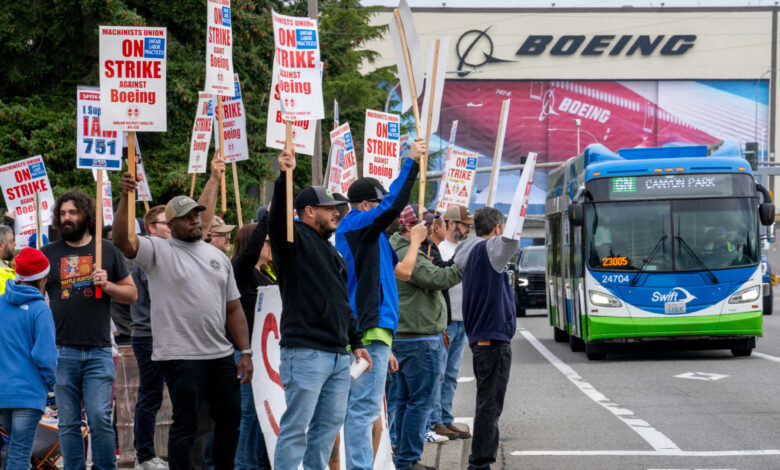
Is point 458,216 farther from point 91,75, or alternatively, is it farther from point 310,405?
point 91,75

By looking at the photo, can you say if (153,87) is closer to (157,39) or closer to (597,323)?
(157,39)

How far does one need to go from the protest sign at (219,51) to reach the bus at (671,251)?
8.52 meters

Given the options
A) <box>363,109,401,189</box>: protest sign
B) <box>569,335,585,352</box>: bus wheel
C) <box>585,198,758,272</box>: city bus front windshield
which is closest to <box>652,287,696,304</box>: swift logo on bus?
<box>585,198,758,272</box>: city bus front windshield

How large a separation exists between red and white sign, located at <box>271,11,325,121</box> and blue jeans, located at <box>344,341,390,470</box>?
151 cm

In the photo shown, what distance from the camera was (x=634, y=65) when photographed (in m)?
92.1

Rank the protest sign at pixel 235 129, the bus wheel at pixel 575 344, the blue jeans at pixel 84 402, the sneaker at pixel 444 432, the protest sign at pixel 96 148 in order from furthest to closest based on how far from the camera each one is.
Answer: the bus wheel at pixel 575 344
the protest sign at pixel 235 129
the sneaker at pixel 444 432
the protest sign at pixel 96 148
the blue jeans at pixel 84 402

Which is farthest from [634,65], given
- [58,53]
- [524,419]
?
[524,419]

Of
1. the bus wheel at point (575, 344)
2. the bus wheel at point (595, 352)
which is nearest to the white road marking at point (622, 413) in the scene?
the bus wheel at point (595, 352)

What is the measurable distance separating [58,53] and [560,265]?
13197mm

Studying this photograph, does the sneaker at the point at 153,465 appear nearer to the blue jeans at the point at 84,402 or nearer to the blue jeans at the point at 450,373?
the blue jeans at the point at 84,402

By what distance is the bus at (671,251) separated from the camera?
17.5m

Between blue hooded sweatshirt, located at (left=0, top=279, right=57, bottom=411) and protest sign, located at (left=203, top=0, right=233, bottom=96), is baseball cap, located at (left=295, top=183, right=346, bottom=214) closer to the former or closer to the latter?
blue hooded sweatshirt, located at (left=0, top=279, right=57, bottom=411)

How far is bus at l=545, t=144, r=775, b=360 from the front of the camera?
17.5 meters

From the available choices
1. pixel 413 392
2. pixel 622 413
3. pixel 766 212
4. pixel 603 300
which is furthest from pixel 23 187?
pixel 766 212
